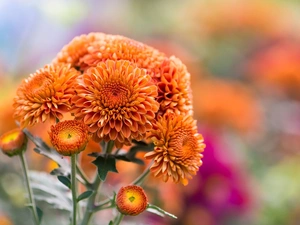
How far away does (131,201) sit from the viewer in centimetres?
58

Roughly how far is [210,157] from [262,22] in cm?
145

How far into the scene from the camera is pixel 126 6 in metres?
3.26

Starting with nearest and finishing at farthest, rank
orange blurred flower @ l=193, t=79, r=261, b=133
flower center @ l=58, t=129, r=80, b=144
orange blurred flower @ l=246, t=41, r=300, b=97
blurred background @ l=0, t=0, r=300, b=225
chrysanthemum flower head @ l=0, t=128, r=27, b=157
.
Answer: flower center @ l=58, t=129, r=80, b=144 → chrysanthemum flower head @ l=0, t=128, r=27, b=157 → blurred background @ l=0, t=0, r=300, b=225 → orange blurred flower @ l=193, t=79, r=261, b=133 → orange blurred flower @ l=246, t=41, r=300, b=97

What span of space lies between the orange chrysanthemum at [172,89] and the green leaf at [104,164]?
0.08 metres

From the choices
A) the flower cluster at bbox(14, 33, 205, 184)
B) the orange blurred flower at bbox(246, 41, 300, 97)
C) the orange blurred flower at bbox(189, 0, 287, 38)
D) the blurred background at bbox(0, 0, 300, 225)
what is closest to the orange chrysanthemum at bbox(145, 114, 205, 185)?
the flower cluster at bbox(14, 33, 205, 184)

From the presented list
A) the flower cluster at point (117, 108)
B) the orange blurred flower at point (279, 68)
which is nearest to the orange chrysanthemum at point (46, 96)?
the flower cluster at point (117, 108)

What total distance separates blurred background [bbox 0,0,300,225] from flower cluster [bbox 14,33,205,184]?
36 cm

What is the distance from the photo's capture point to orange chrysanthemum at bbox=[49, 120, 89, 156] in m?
0.57

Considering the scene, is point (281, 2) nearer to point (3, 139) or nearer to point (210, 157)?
point (210, 157)

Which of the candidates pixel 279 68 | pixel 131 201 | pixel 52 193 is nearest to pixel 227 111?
pixel 279 68

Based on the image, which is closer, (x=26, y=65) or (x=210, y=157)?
(x=210, y=157)

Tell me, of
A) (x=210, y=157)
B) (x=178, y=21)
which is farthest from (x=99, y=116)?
(x=178, y=21)

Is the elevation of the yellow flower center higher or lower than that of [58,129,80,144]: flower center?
lower

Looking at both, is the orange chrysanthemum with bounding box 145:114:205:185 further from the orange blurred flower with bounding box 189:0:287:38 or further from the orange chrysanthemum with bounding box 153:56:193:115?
the orange blurred flower with bounding box 189:0:287:38
